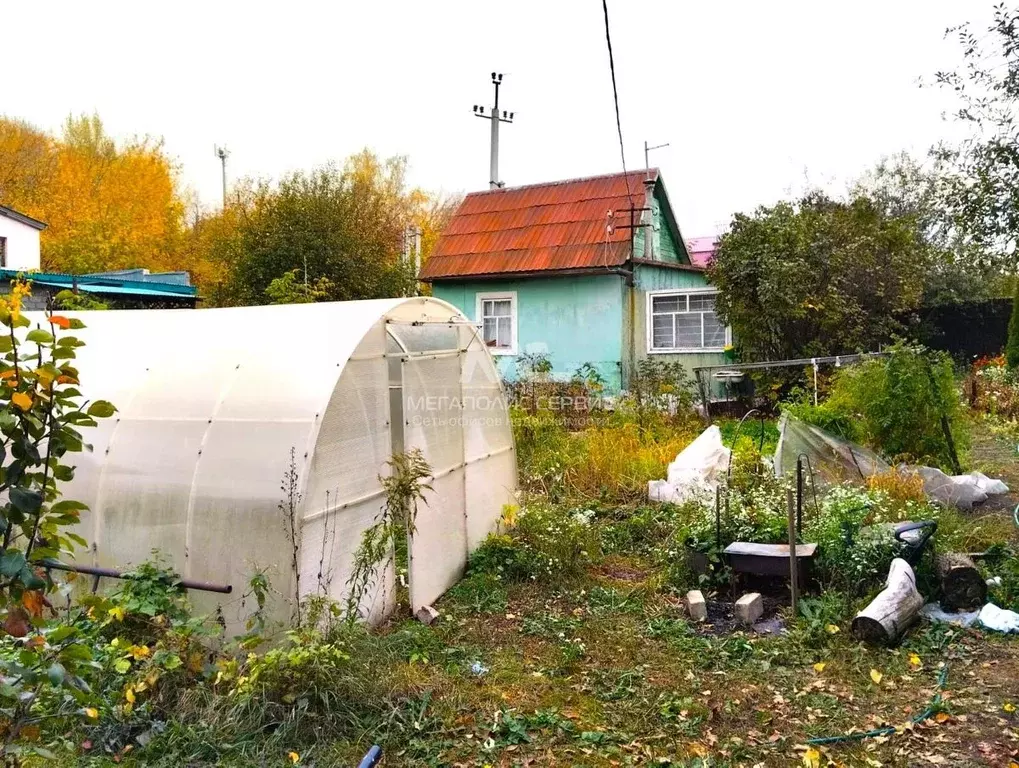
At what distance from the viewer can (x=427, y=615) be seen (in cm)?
590

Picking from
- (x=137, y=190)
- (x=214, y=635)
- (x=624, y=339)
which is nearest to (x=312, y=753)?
(x=214, y=635)

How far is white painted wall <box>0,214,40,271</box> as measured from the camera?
22609 millimetres

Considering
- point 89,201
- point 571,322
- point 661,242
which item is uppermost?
point 89,201

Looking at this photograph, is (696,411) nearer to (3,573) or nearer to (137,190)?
(3,573)

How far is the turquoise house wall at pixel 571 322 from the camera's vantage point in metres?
15.9

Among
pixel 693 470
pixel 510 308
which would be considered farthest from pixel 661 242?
pixel 693 470

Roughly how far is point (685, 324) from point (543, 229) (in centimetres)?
386

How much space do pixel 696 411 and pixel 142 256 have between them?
25922 millimetres

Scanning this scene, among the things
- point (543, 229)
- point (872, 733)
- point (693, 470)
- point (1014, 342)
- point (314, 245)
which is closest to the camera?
point (872, 733)

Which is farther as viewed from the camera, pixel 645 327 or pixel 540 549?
pixel 645 327

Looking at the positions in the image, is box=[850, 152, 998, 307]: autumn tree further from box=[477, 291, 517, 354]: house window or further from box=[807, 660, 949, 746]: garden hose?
box=[477, 291, 517, 354]: house window

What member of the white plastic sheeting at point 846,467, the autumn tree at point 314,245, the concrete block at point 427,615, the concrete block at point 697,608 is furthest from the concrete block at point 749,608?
the autumn tree at point 314,245

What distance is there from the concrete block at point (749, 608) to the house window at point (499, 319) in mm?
11639

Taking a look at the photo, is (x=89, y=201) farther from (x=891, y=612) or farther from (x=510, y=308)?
(x=891, y=612)
